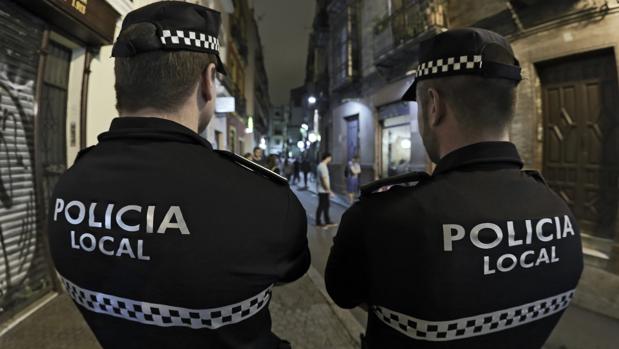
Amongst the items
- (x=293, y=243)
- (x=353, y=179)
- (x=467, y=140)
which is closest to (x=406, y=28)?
(x=353, y=179)

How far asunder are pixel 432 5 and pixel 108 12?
823cm

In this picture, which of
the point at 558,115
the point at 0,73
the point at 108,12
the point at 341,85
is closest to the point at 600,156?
the point at 558,115

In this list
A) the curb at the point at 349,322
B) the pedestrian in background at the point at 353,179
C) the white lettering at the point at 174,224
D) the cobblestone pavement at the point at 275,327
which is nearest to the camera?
the white lettering at the point at 174,224

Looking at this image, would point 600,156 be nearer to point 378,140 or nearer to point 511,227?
point 511,227

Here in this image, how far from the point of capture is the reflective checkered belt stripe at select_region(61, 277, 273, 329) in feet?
3.38

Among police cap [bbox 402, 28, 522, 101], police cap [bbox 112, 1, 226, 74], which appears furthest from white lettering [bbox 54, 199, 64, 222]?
police cap [bbox 402, 28, 522, 101]

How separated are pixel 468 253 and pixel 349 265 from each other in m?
0.43

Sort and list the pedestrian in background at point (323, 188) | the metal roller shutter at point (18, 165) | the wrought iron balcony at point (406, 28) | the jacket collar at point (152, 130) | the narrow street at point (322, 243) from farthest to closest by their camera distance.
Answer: the wrought iron balcony at point (406, 28), the pedestrian in background at point (323, 188), the narrow street at point (322, 243), the metal roller shutter at point (18, 165), the jacket collar at point (152, 130)

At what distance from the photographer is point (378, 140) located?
13828 millimetres

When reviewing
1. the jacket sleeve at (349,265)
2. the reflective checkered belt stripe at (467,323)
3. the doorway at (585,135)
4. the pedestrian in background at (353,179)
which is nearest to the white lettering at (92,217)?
the jacket sleeve at (349,265)

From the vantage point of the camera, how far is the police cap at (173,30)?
1.13 m

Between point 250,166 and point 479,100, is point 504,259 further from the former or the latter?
point 250,166

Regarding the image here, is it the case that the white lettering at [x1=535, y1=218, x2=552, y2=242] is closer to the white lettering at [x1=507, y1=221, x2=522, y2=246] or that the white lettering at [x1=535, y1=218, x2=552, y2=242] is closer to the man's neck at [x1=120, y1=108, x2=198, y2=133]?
the white lettering at [x1=507, y1=221, x2=522, y2=246]

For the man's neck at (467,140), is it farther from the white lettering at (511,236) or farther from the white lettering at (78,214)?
the white lettering at (78,214)
